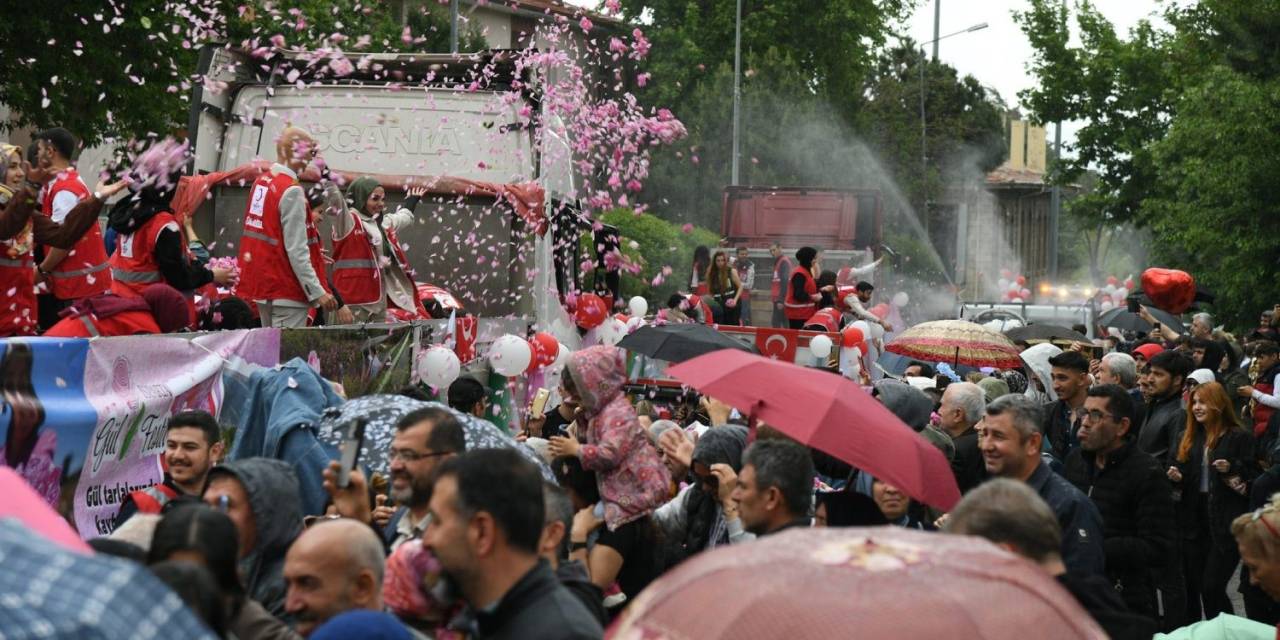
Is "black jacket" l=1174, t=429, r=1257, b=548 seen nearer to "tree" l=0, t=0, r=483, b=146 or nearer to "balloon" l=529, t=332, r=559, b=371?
"balloon" l=529, t=332, r=559, b=371

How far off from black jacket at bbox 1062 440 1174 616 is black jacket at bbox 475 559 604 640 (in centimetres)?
419

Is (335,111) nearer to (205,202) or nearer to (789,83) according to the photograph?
(205,202)

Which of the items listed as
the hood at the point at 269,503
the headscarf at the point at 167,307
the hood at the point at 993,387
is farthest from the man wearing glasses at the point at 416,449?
the hood at the point at 993,387

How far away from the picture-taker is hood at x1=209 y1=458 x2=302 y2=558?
5.21 meters

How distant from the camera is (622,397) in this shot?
24.2 ft

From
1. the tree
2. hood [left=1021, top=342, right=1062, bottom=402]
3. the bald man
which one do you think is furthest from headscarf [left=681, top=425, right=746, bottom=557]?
the tree

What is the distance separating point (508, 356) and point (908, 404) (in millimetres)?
4501

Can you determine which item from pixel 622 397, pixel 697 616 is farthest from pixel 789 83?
pixel 697 616

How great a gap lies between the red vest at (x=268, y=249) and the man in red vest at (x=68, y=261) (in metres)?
1.21

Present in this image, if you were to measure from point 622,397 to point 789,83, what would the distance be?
4421 cm

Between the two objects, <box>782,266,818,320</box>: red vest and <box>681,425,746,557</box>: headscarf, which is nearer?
<box>681,425,746,557</box>: headscarf

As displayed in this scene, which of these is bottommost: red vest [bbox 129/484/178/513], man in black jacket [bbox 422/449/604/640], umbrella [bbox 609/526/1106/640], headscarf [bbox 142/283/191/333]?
red vest [bbox 129/484/178/513]

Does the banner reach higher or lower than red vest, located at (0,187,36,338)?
lower

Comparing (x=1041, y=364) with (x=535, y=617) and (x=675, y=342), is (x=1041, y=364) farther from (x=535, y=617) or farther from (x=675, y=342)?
(x=535, y=617)
